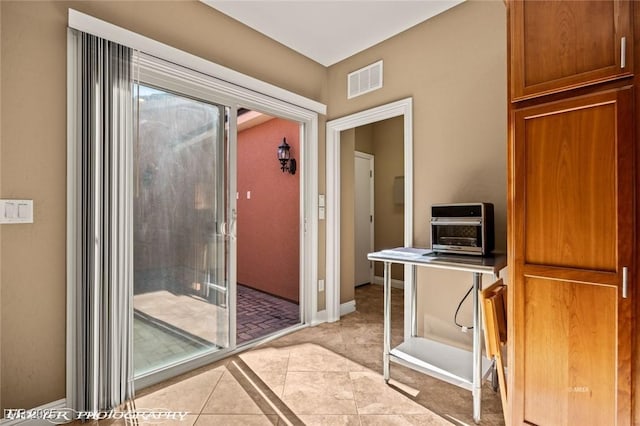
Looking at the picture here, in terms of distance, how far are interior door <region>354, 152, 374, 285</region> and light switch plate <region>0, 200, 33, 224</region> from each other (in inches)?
146

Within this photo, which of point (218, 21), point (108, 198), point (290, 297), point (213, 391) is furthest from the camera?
point (290, 297)

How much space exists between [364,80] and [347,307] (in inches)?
98.2

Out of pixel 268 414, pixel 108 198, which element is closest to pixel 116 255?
pixel 108 198

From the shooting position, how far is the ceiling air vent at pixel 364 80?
2.86 metres

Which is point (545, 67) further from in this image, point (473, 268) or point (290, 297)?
point (290, 297)

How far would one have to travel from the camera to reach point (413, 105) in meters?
2.60

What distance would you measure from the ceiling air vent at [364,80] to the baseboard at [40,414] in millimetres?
3223

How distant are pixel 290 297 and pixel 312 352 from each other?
1.46 m

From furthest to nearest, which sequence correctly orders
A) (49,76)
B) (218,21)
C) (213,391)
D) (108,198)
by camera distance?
(218,21) < (213,391) < (108,198) < (49,76)

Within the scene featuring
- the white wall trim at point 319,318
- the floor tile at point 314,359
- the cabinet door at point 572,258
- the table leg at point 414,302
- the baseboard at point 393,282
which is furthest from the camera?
the baseboard at point 393,282

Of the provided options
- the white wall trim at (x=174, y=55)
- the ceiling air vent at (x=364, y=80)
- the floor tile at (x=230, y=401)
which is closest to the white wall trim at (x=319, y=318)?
the floor tile at (x=230, y=401)

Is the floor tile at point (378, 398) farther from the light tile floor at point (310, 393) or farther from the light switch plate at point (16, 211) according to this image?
the light switch plate at point (16, 211)

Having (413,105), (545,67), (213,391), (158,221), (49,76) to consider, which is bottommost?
(213,391)

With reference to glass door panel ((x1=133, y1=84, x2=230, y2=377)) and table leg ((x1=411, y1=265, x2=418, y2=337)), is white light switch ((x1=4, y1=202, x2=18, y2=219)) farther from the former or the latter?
table leg ((x1=411, y1=265, x2=418, y2=337))
